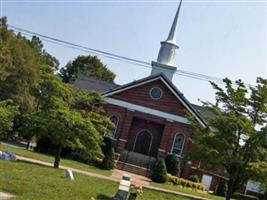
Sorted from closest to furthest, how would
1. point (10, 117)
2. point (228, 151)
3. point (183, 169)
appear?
1. point (10, 117)
2. point (228, 151)
3. point (183, 169)

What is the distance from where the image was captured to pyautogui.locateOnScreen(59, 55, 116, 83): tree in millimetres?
92562

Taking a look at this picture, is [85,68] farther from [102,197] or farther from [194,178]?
[102,197]

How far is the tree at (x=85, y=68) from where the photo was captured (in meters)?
92.6

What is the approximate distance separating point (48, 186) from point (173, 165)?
77.0 ft

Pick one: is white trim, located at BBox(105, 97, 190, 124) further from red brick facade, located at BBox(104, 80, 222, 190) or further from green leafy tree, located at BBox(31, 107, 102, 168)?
green leafy tree, located at BBox(31, 107, 102, 168)

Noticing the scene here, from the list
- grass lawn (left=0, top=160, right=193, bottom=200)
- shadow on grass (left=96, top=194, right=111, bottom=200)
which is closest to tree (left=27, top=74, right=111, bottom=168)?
grass lawn (left=0, top=160, right=193, bottom=200)

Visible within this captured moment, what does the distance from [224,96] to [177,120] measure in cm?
1753

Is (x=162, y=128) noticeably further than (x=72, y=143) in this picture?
Yes

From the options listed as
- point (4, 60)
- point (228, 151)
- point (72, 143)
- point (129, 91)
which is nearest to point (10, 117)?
point (72, 143)

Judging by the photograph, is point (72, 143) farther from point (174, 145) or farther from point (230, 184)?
point (174, 145)

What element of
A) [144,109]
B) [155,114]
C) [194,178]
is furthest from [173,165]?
[144,109]

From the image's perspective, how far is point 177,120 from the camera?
4388 cm

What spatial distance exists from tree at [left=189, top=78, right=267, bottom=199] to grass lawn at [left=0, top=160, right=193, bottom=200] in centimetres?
361

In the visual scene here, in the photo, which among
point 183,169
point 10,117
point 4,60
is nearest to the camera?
point 10,117
